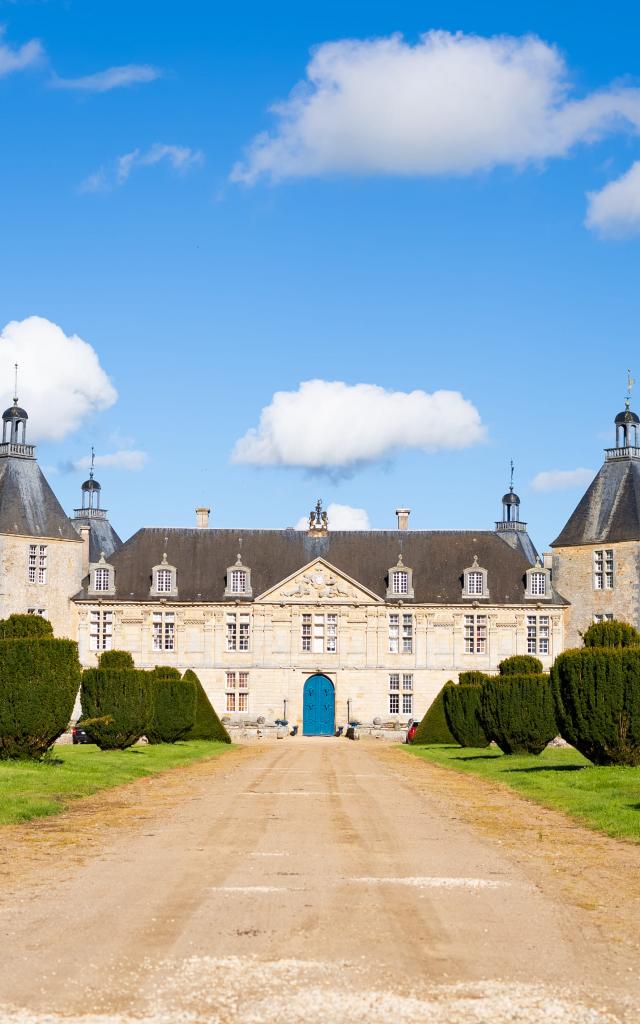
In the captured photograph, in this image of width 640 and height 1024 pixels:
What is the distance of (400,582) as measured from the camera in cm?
6262

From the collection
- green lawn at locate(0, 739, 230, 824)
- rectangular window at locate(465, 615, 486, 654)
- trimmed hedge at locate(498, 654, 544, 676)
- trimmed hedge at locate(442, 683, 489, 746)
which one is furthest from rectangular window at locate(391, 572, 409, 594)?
green lawn at locate(0, 739, 230, 824)

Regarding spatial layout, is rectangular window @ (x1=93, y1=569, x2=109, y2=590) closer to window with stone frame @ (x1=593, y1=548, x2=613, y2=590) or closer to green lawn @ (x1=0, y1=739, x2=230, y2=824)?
window with stone frame @ (x1=593, y1=548, x2=613, y2=590)

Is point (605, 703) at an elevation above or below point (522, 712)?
above

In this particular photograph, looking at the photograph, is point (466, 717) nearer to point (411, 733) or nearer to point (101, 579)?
point (411, 733)

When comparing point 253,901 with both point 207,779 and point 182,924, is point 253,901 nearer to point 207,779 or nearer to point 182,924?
point 182,924

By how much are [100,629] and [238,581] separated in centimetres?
734

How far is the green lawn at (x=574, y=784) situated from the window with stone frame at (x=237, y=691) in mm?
29638

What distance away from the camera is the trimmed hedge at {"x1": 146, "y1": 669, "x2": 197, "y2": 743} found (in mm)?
39844

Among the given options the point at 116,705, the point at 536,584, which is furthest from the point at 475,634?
the point at 116,705

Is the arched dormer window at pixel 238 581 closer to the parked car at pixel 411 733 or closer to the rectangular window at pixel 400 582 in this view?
the rectangular window at pixel 400 582

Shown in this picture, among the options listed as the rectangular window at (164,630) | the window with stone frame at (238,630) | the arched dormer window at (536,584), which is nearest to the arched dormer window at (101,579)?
the rectangular window at (164,630)

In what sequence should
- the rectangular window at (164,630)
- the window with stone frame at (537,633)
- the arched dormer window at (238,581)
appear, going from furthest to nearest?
the arched dormer window at (238,581)
the rectangular window at (164,630)
the window with stone frame at (537,633)

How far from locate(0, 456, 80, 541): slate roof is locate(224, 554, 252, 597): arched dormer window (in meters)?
8.02

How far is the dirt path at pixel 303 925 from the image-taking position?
6.10 metres
